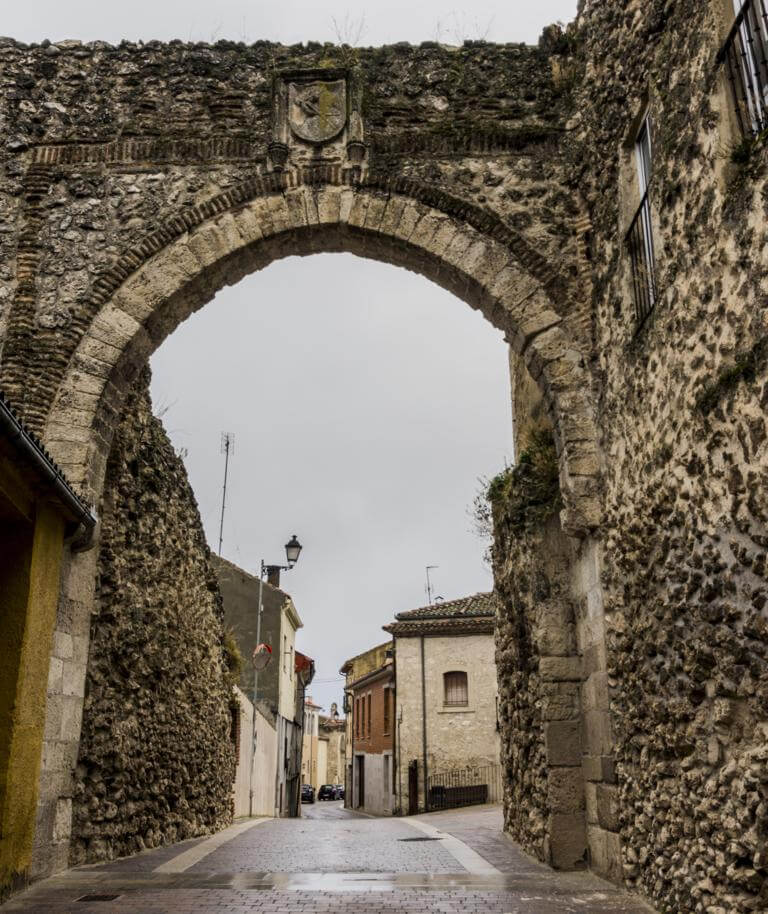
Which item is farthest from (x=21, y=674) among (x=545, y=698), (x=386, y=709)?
(x=386, y=709)

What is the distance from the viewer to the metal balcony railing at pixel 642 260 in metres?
4.99

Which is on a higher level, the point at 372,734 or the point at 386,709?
the point at 386,709

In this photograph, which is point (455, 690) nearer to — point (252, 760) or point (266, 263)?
point (252, 760)

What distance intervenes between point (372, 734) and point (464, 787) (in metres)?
7.40

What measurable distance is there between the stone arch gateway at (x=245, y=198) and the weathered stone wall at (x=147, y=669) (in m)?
0.59

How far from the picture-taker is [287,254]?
7473 millimetres

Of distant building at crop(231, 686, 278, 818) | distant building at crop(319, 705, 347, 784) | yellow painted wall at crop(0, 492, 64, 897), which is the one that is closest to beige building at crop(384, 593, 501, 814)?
distant building at crop(231, 686, 278, 818)

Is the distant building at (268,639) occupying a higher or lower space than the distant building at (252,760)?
higher

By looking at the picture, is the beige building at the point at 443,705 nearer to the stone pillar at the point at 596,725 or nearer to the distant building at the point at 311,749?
the stone pillar at the point at 596,725

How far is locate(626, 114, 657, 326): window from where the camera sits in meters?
5.01

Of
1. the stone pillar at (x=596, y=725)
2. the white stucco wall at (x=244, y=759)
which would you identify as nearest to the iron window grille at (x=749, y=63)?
the stone pillar at (x=596, y=725)

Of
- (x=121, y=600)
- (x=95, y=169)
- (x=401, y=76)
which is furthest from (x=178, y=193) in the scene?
(x=121, y=600)

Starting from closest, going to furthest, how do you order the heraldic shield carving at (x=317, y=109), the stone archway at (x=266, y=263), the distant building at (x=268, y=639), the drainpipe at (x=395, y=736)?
the stone archway at (x=266, y=263)
the heraldic shield carving at (x=317, y=109)
the distant building at (x=268, y=639)
the drainpipe at (x=395, y=736)

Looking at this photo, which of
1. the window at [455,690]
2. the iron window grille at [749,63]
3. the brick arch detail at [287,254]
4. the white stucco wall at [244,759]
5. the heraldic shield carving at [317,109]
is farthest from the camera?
the window at [455,690]
